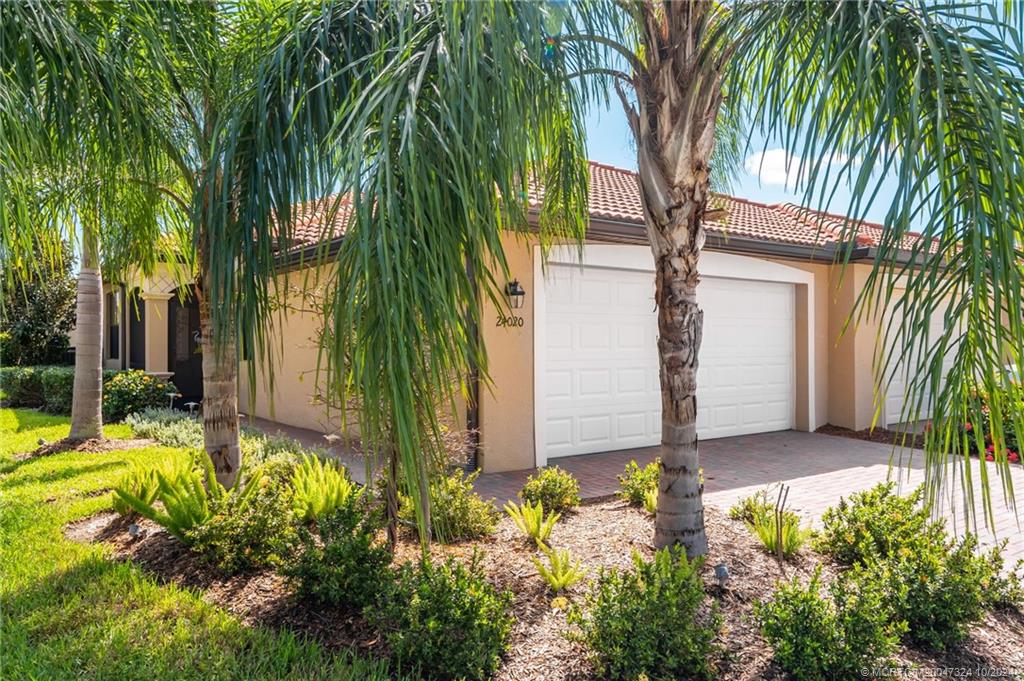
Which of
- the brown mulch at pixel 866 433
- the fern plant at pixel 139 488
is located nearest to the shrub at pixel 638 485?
the fern plant at pixel 139 488

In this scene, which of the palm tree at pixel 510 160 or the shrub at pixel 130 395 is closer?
the palm tree at pixel 510 160

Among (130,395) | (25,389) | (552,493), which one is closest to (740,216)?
(552,493)

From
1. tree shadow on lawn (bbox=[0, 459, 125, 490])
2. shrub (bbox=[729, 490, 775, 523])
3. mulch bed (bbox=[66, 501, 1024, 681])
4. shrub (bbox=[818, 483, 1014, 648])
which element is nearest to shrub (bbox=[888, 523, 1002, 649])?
shrub (bbox=[818, 483, 1014, 648])

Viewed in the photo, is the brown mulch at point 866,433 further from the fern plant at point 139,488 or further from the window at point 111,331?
the window at point 111,331

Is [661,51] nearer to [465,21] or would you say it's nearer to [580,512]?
[465,21]

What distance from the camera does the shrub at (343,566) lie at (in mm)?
3613

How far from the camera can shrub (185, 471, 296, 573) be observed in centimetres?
422

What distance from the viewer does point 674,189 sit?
415cm

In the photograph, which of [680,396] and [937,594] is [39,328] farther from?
[937,594]

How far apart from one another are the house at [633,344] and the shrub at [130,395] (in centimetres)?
157

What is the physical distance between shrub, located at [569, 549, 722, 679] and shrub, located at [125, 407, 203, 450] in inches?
247

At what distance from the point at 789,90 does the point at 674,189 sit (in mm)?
1248

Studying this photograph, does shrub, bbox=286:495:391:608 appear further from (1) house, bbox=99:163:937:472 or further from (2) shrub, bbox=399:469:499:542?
(1) house, bbox=99:163:937:472

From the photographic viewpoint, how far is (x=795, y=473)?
8.04 metres
